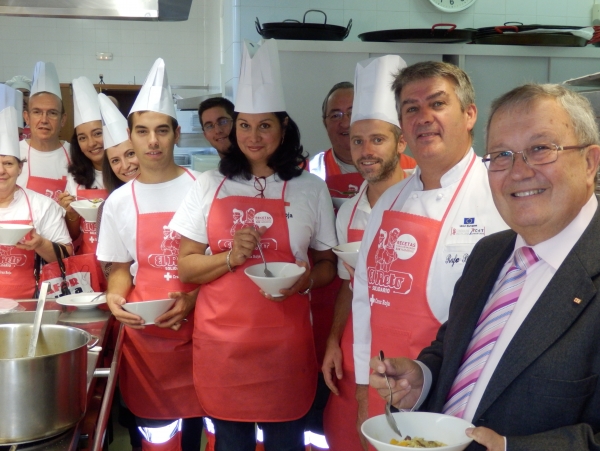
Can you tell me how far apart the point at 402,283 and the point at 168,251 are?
43.2 inches

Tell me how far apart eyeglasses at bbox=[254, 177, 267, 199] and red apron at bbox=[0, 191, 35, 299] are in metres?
1.33

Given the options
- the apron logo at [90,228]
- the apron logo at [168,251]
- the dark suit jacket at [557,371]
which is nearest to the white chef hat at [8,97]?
the apron logo at [90,228]

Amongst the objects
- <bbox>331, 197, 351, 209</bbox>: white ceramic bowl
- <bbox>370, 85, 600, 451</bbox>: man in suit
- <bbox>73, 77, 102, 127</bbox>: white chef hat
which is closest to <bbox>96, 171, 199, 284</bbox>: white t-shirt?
<bbox>331, 197, 351, 209</bbox>: white ceramic bowl

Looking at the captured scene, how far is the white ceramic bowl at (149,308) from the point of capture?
237 centimetres

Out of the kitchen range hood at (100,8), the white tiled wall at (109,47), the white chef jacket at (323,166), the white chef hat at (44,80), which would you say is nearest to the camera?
the kitchen range hood at (100,8)

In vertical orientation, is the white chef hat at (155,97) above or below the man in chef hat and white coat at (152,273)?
above

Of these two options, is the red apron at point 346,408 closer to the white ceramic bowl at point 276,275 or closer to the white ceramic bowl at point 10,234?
the white ceramic bowl at point 276,275

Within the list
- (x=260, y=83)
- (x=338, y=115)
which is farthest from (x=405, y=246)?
(x=338, y=115)

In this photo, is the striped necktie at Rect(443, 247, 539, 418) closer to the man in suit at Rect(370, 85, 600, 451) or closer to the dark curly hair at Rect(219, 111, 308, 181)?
the man in suit at Rect(370, 85, 600, 451)

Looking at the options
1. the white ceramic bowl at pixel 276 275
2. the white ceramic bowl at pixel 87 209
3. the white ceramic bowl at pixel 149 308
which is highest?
the white ceramic bowl at pixel 87 209

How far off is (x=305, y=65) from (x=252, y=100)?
1.85 meters

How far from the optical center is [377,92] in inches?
94.7

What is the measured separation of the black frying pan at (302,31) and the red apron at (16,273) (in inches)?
75.6

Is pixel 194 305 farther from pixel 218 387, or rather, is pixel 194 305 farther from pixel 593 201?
pixel 593 201
